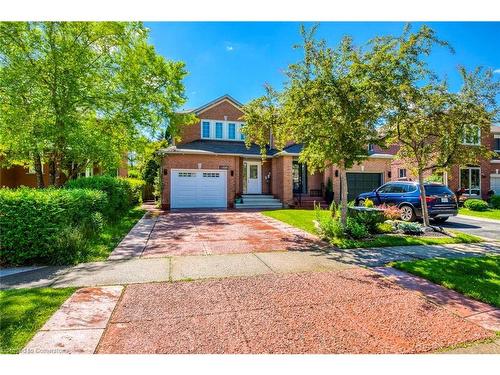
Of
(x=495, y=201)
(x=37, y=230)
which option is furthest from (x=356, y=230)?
(x=495, y=201)

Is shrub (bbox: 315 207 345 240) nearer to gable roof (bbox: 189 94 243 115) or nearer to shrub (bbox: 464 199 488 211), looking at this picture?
gable roof (bbox: 189 94 243 115)

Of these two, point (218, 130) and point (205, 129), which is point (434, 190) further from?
point (205, 129)

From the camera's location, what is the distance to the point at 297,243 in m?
8.32

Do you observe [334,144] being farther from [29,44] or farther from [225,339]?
[29,44]

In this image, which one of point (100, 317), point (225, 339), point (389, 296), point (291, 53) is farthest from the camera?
point (291, 53)

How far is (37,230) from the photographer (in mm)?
6047

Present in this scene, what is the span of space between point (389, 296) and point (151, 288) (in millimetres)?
3715

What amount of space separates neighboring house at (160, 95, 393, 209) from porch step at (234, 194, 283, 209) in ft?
0.66

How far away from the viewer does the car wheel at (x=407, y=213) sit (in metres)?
12.1

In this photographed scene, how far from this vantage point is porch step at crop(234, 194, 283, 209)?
19136 mm

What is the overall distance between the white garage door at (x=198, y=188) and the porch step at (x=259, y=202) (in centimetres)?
135

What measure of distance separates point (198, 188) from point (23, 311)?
14926mm
